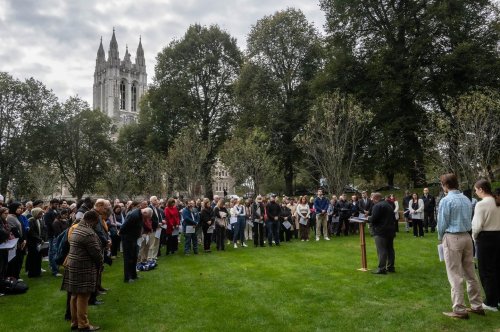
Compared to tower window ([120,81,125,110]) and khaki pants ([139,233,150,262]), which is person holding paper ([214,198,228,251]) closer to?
khaki pants ([139,233,150,262])

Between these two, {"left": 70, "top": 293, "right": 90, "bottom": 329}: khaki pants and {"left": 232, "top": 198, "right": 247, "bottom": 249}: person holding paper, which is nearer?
{"left": 70, "top": 293, "right": 90, "bottom": 329}: khaki pants

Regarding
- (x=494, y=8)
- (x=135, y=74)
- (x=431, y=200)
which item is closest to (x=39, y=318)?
(x=431, y=200)

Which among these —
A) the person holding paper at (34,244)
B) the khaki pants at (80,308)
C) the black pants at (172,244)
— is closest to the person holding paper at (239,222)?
the black pants at (172,244)

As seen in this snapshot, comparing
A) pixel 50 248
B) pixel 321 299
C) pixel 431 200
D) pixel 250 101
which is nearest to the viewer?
pixel 321 299

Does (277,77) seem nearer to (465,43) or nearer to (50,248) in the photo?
(465,43)

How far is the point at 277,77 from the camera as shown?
39.2 metres

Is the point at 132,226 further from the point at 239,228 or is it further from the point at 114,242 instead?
the point at 239,228

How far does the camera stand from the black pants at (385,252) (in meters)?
10.5

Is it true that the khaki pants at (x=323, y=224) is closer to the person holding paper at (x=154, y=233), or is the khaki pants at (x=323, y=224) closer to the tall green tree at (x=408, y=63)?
the person holding paper at (x=154, y=233)

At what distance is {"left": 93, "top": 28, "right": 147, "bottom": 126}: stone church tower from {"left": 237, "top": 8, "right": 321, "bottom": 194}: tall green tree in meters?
65.5

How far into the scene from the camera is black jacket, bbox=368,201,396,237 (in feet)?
34.5

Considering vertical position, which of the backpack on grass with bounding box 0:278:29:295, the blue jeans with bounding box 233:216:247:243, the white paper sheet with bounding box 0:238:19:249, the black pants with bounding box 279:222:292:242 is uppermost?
the white paper sheet with bounding box 0:238:19:249

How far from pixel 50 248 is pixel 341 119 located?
2220cm

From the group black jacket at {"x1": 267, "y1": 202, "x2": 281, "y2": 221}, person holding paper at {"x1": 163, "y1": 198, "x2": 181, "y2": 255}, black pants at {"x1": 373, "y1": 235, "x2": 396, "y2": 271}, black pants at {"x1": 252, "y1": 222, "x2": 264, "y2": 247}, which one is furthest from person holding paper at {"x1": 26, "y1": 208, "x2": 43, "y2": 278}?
black pants at {"x1": 373, "y1": 235, "x2": 396, "y2": 271}
